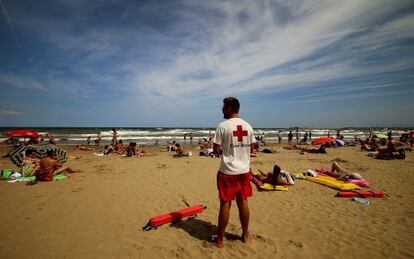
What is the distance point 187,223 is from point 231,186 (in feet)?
5.65

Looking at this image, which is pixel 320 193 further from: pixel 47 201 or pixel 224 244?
pixel 47 201

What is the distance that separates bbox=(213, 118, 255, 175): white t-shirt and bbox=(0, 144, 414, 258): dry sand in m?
1.31

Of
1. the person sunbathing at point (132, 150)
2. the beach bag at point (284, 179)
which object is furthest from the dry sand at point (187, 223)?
the person sunbathing at point (132, 150)

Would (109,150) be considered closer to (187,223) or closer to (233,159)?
(187,223)

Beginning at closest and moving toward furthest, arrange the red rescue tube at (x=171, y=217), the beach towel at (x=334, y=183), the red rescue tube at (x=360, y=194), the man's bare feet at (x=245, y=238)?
the man's bare feet at (x=245, y=238) < the red rescue tube at (x=171, y=217) < the red rescue tube at (x=360, y=194) < the beach towel at (x=334, y=183)

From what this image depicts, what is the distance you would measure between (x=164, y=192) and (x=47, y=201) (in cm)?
304

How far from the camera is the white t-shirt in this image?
3.44m

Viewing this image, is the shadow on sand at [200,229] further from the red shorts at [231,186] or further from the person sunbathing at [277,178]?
the person sunbathing at [277,178]

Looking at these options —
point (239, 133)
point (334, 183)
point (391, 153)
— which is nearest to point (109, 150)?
point (334, 183)

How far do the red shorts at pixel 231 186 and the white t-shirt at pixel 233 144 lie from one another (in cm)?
8

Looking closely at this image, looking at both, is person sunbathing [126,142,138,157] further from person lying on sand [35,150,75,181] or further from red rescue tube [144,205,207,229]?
red rescue tube [144,205,207,229]

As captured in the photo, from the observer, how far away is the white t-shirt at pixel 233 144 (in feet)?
11.3

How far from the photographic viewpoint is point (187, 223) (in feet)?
15.2

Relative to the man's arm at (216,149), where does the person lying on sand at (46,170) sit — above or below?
below
